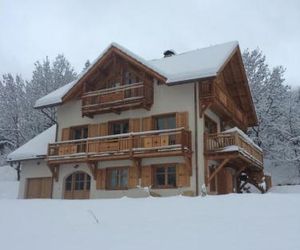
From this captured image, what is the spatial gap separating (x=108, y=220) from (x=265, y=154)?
26.5m

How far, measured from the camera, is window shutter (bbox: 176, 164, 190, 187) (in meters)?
19.1

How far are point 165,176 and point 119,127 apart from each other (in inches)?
175

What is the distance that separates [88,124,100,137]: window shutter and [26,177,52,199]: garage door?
4177mm

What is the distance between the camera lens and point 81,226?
1005 cm

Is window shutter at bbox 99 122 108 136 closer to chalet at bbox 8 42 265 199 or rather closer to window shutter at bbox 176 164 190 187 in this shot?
chalet at bbox 8 42 265 199

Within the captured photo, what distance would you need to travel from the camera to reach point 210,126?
22.5 metres

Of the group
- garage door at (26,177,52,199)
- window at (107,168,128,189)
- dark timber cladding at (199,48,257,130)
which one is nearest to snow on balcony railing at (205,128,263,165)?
dark timber cladding at (199,48,257,130)

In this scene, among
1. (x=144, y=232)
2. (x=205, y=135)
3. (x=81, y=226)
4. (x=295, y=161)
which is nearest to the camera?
(x=144, y=232)

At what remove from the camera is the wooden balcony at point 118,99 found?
2067 cm

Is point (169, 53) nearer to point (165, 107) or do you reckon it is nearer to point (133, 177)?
point (165, 107)

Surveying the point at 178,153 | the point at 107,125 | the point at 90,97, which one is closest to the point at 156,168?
the point at 178,153

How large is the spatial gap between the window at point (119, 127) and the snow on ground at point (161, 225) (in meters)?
9.23

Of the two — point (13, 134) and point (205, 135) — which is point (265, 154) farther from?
point (13, 134)

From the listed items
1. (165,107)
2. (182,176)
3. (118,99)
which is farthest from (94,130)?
(182,176)
